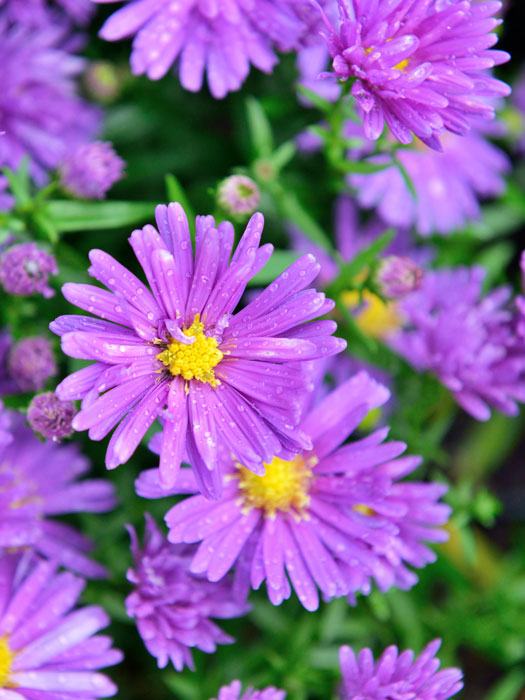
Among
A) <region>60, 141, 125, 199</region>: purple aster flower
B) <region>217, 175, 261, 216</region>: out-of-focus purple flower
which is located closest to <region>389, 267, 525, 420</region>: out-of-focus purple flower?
<region>217, 175, 261, 216</region>: out-of-focus purple flower

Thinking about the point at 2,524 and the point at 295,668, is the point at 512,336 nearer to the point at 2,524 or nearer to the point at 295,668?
the point at 295,668

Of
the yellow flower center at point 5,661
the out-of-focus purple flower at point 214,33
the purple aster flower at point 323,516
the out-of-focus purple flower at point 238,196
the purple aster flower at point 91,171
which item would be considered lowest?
the yellow flower center at point 5,661

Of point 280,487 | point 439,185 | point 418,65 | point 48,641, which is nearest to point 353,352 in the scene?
point 280,487

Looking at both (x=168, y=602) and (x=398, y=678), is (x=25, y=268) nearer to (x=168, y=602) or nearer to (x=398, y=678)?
(x=168, y=602)

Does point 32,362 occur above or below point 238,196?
below

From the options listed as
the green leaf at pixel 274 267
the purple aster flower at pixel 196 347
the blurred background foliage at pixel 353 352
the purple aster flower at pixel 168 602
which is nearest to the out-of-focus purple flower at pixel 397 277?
the blurred background foliage at pixel 353 352

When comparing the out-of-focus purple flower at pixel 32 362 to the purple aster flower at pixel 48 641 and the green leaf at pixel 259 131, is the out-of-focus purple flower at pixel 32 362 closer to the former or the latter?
the purple aster flower at pixel 48 641

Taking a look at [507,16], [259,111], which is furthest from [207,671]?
[507,16]
